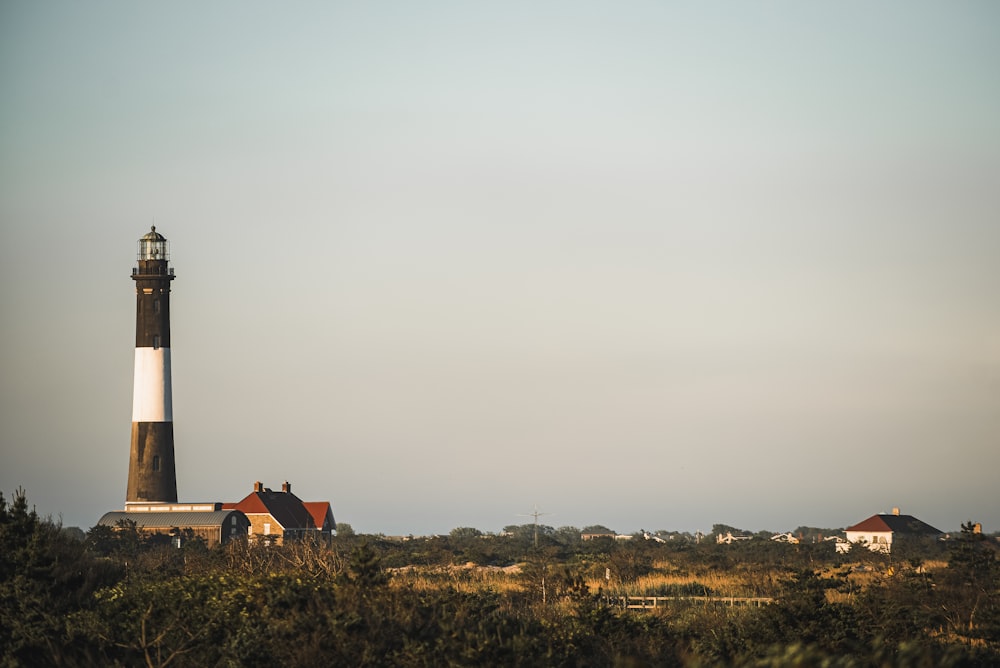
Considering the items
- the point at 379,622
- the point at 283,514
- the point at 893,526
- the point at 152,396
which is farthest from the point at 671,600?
the point at 893,526

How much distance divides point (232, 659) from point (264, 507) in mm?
56037

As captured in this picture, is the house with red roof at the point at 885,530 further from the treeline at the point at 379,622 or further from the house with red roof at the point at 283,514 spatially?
the treeline at the point at 379,622

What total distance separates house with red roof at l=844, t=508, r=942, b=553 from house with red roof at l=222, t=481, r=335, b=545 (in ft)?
112

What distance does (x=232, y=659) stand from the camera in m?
22.2

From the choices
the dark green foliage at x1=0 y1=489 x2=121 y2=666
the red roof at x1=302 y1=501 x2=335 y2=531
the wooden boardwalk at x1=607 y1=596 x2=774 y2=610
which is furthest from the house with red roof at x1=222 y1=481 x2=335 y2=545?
the dark green foliage at x1=0 y1=489 x2=121 y2=666

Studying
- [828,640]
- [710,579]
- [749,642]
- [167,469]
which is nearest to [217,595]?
[749,642]

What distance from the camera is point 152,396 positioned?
66500 mm

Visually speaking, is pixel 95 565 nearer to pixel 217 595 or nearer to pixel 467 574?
pixel 217 595

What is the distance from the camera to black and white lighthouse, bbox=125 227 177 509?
66562 millimetres

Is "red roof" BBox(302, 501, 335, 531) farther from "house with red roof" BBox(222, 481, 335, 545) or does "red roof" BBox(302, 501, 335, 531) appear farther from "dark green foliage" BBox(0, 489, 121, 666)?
"dark green foliage" BBox(0, 489, 121, 666)

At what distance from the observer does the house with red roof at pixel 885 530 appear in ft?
268

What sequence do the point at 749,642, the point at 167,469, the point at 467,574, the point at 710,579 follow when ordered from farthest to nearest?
the point at 167,469 < the point at 467,574 < the point at 710,579 < the point at 749,642

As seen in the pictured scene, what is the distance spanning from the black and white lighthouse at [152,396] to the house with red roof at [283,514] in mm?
6481

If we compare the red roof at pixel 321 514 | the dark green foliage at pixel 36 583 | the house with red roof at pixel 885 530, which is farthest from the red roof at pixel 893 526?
the dark green foliage at pixel 36 583
